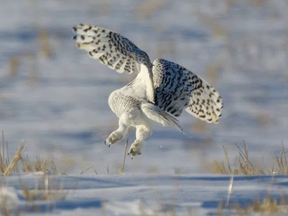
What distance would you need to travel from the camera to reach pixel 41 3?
1402 cm

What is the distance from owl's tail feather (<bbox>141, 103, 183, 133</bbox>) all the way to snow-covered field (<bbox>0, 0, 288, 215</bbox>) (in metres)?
0.34

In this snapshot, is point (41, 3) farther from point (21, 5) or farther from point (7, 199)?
point (7, 199)

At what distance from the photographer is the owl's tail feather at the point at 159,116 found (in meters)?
5.87

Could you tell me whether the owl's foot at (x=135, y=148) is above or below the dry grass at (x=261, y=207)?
below

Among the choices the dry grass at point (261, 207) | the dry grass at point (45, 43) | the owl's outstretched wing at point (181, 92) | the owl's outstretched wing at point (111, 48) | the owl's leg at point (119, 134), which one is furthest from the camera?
the dry grass at point (45, 43)

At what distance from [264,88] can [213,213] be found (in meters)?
6.52

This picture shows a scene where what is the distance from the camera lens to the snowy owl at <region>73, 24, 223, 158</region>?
6113 millimetres

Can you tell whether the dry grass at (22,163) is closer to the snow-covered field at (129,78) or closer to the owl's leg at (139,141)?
the snow-covered field at (129,78)

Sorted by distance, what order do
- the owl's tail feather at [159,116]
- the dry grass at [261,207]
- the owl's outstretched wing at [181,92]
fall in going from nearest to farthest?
1. the dry grass at [261,207]
2. the owl's tail feather at [159,116]
3. the owl's outstretched wing at [181,92]

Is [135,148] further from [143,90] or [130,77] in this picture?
[130,77]

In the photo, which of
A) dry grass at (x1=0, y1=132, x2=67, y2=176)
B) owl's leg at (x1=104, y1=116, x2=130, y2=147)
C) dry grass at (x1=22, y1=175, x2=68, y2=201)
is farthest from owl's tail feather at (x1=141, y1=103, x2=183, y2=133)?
dry grass at (x1=22, y1=175, x2=68, y2=201)

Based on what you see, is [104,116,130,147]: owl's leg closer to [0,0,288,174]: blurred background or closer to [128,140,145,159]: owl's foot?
[128,140,145,159]: owl's foot

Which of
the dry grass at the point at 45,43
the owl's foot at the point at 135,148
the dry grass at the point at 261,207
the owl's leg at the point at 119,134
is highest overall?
the dry grass at the point at 261,207

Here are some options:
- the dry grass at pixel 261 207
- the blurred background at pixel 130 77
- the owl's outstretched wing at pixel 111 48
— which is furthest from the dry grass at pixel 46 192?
the owl's outstretched wing at pixel 111 48
